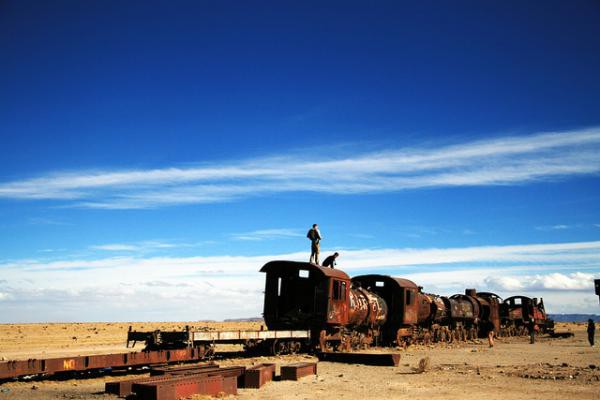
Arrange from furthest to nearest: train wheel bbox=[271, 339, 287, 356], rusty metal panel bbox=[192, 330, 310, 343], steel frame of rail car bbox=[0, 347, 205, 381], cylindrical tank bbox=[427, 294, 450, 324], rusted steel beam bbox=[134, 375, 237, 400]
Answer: cylindrical tank bbox=[427, 294, 450, 324] < train wheel bbox=[271, 339, 287, 356] < rusty metal panel bbox=[192, 330, 310, 343] < steel frame of rail car bbox=[0, 347, 205, 381] < rusted steel beam bbox=[134, 375, 237, 400]

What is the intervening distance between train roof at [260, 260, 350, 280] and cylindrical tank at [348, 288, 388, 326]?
163 cm

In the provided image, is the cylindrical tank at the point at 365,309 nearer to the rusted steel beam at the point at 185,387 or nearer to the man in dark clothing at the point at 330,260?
the man in dark clothing at the point at 330,260

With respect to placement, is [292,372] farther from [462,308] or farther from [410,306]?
[462,308]

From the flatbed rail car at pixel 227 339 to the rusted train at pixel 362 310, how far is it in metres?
0.54

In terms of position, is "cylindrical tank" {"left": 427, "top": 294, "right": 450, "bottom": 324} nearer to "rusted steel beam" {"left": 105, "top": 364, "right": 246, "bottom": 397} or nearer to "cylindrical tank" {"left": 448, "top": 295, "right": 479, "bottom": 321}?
"cylindrical tank" {"left": 448, "top": 295, "right": 479, "bottom": 321}

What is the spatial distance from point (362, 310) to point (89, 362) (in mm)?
14884

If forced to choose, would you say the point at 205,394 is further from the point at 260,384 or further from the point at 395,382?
the point at 395,382

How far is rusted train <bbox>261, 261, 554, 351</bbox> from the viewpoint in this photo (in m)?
23.7

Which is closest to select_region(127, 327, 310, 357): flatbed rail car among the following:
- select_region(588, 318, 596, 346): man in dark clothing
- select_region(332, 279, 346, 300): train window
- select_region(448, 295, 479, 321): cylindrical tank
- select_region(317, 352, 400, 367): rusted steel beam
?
select_region(332, 279, 346, 300): train window

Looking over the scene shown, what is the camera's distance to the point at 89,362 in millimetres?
14578

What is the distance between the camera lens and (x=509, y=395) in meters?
12.8

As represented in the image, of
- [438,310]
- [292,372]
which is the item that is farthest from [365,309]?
[292,372]

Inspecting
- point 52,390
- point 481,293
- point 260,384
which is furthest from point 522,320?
point 52,390

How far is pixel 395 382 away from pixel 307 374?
2604mm
